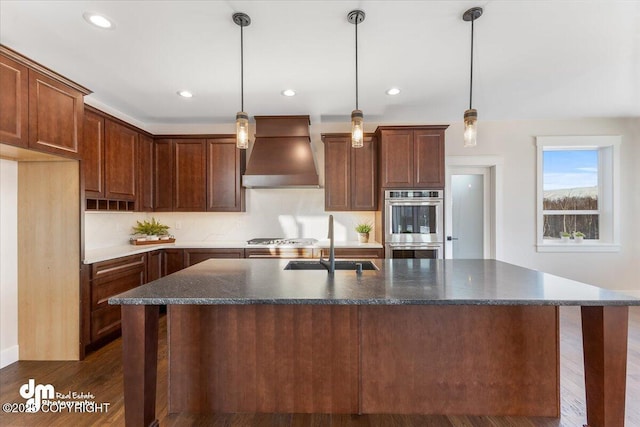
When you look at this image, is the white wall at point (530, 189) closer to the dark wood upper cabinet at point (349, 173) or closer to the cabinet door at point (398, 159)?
the cabinet door at point (398, 159)

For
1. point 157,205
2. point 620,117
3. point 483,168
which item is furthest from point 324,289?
point 620,117

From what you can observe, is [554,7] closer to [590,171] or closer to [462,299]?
[462,299]

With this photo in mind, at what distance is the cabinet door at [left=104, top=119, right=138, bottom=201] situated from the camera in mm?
3295

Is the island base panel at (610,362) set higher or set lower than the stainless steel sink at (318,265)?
lower

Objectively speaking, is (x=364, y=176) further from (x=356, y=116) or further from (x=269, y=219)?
(x=356, y=116)

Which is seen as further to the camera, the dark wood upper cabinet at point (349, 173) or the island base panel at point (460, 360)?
the dark wood upper cabinet at point (349, 173)

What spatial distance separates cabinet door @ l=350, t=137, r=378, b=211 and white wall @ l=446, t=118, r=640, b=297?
1.25 m

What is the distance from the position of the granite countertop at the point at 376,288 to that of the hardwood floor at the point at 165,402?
35.3 inches

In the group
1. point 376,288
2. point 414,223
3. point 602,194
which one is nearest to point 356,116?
point 376,288

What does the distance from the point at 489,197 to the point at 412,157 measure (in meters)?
1.55

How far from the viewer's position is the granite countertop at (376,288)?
1354mm

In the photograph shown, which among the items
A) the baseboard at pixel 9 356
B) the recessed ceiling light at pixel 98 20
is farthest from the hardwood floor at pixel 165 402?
the recessed ceiling light at pixel 98 20

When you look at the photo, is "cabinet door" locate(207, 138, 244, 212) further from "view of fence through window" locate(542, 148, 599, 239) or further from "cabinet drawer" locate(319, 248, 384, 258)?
"view of fence through window" locate(542, 148, 599, 239)

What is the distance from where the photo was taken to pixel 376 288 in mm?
1543
